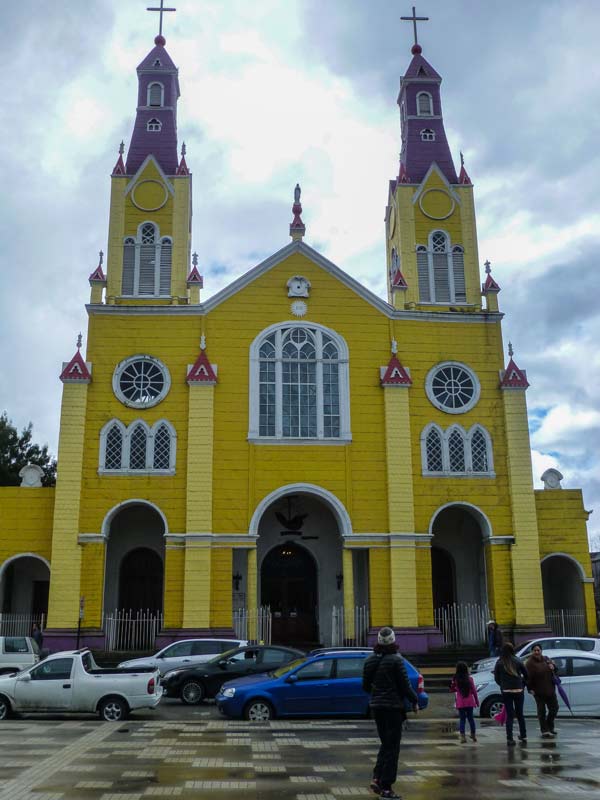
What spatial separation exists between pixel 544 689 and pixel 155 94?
28.3 metres

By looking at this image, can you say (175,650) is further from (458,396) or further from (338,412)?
(458,396)

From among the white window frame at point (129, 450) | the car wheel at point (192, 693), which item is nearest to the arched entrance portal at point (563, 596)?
the white window frame at point (129, 450)

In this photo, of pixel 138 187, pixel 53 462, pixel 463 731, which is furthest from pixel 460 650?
pixel 53 462

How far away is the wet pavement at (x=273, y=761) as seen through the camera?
31.1ft

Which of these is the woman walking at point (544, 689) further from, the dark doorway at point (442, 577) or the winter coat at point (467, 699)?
the dark doorway at point (442, 577)

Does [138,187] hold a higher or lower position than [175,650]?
higher

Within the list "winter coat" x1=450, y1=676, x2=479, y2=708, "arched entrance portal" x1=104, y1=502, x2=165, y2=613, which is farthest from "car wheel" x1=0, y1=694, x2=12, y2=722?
"arched entrance portal" x1=104, y1=502, x2=165, y2=613

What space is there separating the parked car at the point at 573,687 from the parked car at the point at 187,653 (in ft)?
22.7

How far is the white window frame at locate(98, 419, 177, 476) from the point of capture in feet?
88.7

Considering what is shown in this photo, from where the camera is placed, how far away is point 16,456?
1756 inches

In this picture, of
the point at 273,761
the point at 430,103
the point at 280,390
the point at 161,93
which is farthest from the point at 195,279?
the point at 273,761

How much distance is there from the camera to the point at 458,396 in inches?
1139

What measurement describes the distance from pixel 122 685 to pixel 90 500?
11.4 m

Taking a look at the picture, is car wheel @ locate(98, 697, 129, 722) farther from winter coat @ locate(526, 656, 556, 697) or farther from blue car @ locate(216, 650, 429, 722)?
winter coat @ locate(526, 656, 556, 697)
